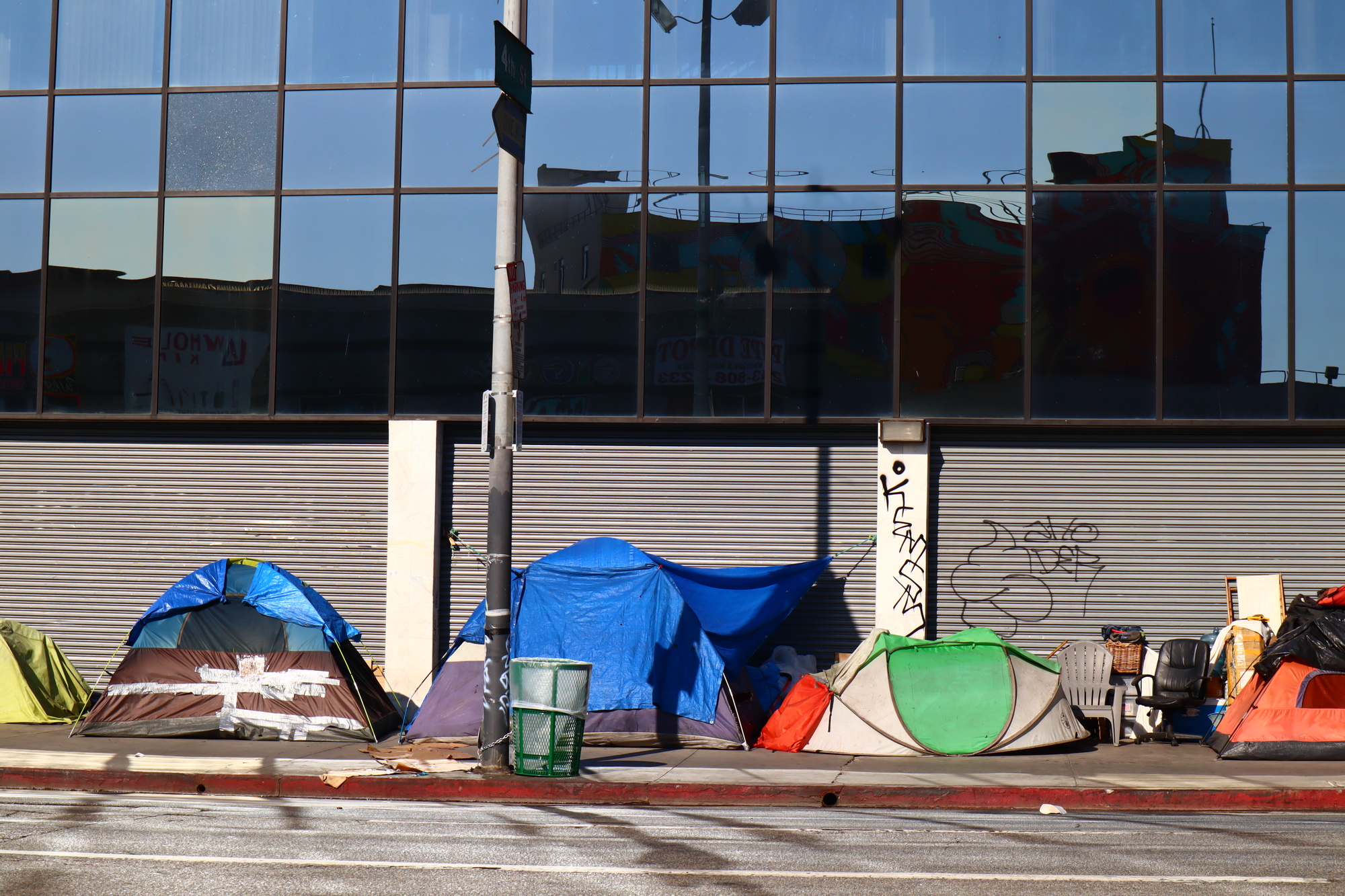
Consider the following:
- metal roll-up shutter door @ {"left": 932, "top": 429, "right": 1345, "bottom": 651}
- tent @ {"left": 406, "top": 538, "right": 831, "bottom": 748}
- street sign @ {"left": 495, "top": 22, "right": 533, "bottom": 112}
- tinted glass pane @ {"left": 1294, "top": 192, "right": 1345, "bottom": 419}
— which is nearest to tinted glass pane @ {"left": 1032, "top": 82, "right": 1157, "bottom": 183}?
tinted glass pane @ {"left": 1294, "top": 192, "right": 1345, "bottom": 419}

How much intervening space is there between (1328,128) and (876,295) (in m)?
5.76

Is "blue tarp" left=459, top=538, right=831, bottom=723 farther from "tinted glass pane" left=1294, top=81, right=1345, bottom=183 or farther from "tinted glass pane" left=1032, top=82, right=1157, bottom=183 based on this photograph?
"tinted glass pane" left=1294, top=81, right=1345, bottom=183

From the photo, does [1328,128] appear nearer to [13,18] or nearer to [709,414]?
[709,414]

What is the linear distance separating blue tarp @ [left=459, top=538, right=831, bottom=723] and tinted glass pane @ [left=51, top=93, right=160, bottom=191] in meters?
7.72

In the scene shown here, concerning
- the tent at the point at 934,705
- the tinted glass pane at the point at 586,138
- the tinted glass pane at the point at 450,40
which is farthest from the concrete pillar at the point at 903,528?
the tinted glass pane at the point at 450,40

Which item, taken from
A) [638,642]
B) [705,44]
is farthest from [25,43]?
[638,642]

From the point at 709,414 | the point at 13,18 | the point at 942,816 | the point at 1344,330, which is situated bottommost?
the point at 942,816

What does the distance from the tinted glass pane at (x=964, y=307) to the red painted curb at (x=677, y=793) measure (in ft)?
18.9

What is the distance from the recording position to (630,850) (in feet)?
25.8

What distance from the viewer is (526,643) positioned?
43.4ft

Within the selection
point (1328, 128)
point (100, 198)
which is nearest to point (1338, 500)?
point (1328, 128)

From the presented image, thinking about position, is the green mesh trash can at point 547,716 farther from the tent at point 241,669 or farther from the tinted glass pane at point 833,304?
the tinted glass pane at point 833,304

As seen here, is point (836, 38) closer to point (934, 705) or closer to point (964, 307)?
point (964, 307)

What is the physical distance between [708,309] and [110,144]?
8129 millimetres
